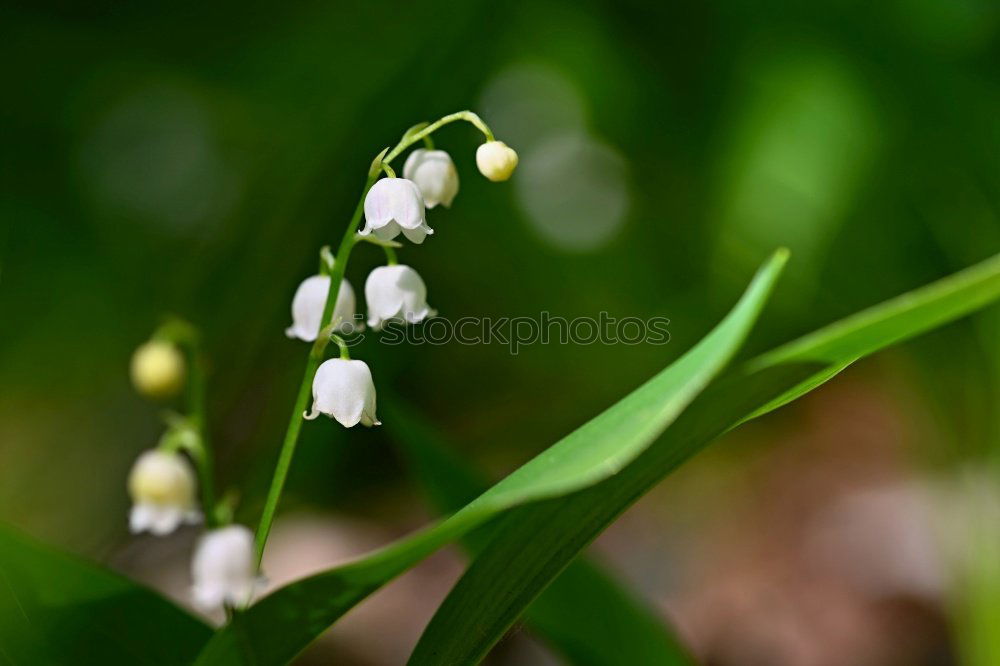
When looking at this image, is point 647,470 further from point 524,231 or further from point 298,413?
point 524,231

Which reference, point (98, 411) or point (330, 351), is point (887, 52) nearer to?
point (330, 351)

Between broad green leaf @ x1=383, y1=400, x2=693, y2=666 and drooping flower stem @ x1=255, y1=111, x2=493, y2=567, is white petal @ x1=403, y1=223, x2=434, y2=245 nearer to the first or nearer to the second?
drooping flower stem @ x1=255, y1=111, x2=493, y2=567

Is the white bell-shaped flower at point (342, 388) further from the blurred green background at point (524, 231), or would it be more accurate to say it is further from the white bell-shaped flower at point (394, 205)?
the blurred green background at point (524, 231)

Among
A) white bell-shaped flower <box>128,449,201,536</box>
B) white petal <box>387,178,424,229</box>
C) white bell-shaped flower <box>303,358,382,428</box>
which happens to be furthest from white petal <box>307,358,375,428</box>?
white bell-shaped flower <box>128,449,201,536</box>

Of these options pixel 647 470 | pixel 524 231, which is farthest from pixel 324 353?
pixel 524 231

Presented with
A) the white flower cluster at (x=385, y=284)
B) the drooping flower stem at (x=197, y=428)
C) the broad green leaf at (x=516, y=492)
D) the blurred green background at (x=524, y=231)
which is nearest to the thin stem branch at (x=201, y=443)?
the drooping flower stem at (x=197, y=428)

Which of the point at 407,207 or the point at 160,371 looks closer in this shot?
the point at 407,207
